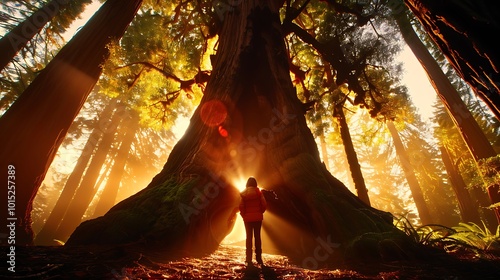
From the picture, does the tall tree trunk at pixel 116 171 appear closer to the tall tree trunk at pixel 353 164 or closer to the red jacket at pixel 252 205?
the tall tree trunk at pixel 353 164

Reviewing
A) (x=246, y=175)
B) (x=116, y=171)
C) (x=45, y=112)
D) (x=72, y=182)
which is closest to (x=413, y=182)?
(x=246, y=175)

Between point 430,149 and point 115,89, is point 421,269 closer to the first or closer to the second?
point 115,89

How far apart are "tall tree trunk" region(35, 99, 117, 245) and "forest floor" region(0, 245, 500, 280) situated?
50.7 feet

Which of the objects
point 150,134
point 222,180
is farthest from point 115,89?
point 150,134

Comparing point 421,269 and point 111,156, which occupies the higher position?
point 111,156

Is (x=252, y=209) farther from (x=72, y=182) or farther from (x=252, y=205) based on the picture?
(x=72, y=182)

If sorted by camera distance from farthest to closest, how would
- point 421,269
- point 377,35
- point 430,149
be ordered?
1. point 430,149
2. point 377,35
3. point 421,269

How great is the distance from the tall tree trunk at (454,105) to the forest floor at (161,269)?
5.83 m

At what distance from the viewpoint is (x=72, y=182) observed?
1688 cm

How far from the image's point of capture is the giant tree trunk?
304 centimetres

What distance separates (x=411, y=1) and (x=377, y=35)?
245 inches

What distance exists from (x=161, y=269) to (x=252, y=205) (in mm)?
2086

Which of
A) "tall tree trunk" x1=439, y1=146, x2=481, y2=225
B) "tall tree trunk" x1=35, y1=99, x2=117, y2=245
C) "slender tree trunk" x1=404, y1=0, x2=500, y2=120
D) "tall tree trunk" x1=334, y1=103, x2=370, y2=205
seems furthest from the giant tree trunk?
"tall tree trunk" x1=35, y1=99, x2=117, y2=245

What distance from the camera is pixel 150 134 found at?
22281 mm
